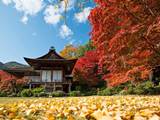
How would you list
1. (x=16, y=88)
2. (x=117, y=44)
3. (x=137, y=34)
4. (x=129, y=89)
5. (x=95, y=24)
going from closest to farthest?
(x=137, y=34)
(x=117, y=44)
(x=95, y=24)
(x=129, y=89)
(x=16, y=88)

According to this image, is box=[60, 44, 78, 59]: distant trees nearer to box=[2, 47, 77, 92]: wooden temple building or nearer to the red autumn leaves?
box=[2, 47, 77, 92]: wooden temple building

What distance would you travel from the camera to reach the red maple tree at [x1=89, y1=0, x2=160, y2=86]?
11.7 m

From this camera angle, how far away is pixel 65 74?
141ft

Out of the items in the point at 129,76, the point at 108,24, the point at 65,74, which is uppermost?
the point at 65,74

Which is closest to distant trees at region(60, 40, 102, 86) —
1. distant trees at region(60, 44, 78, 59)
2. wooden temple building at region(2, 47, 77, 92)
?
wooden temple building at region(2, 47, 77, 92)

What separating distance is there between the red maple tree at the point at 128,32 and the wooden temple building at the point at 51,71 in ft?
80.6

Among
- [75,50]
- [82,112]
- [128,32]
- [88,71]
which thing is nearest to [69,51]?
[75,50]

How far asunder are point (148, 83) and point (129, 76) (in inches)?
509

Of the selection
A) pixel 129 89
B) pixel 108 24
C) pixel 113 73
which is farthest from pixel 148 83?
pixel 108 24

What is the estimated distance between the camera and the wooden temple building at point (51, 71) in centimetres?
4034

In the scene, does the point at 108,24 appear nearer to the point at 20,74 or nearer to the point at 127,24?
the point at 127,24

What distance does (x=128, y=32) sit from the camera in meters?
12.2

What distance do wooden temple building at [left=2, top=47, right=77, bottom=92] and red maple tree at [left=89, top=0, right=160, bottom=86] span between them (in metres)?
24.6

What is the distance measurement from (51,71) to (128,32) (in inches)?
1172
